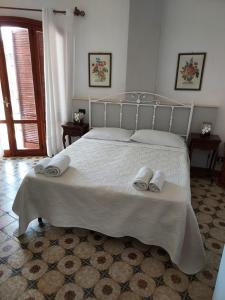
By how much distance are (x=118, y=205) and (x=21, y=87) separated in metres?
2.89

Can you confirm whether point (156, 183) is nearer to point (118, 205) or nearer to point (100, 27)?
point (118, 205)

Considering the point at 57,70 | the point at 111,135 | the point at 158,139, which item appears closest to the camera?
the point at 158,139

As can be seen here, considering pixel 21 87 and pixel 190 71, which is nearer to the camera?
pixel 190 71

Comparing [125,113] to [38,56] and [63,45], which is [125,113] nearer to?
[63,45]

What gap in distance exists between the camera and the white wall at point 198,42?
2.82 meters

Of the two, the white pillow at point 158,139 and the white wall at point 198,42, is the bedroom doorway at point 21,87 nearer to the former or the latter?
the white pillow at point 158,139

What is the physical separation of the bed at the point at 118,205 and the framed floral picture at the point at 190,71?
5.22ft

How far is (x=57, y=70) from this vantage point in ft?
11.0

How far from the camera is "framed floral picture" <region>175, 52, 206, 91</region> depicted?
118 inches

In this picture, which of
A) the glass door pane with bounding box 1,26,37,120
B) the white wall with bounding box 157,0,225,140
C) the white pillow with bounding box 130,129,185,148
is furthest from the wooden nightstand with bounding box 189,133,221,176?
the glass door pane with bounding box 1,26,37,120

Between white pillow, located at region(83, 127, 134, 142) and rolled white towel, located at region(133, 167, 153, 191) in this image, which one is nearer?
rolled white towel, located at region(133, 167, 153, 191)

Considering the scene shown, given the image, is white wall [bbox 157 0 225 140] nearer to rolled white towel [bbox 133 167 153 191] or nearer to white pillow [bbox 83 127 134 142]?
white pillow [bbox 83 127 134 142]

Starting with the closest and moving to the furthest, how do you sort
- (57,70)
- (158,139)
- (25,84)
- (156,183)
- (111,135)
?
(156,183)
(158,139)
(111,135)
(57,70)
(25,84)

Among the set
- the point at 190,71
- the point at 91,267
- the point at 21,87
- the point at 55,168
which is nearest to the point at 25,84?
the point at 21,87
